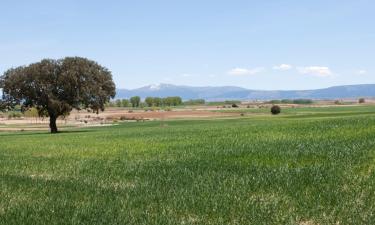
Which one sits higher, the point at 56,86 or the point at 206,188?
the point at 56,86

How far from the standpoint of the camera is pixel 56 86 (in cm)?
6900

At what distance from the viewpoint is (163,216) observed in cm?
920

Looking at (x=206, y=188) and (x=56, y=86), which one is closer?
(x=206, y=188)

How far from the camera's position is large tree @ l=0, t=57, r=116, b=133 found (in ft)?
222

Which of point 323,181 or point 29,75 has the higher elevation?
point 29,75

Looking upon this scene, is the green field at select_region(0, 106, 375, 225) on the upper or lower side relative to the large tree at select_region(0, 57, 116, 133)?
lower

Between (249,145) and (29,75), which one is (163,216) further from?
(29,75)

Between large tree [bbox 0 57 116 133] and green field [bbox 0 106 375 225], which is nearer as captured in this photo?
green field [bbox 0 106 375 225]

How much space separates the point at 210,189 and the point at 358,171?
371 cm

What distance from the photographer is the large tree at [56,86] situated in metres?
67.6

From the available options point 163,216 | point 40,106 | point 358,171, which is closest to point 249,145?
point 358,171

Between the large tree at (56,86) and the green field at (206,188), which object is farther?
the large tree at (56,86)

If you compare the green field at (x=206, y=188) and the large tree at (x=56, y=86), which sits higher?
the large tree at (x=56, y=86)

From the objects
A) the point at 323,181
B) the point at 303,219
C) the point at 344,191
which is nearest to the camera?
the point at 303,219
